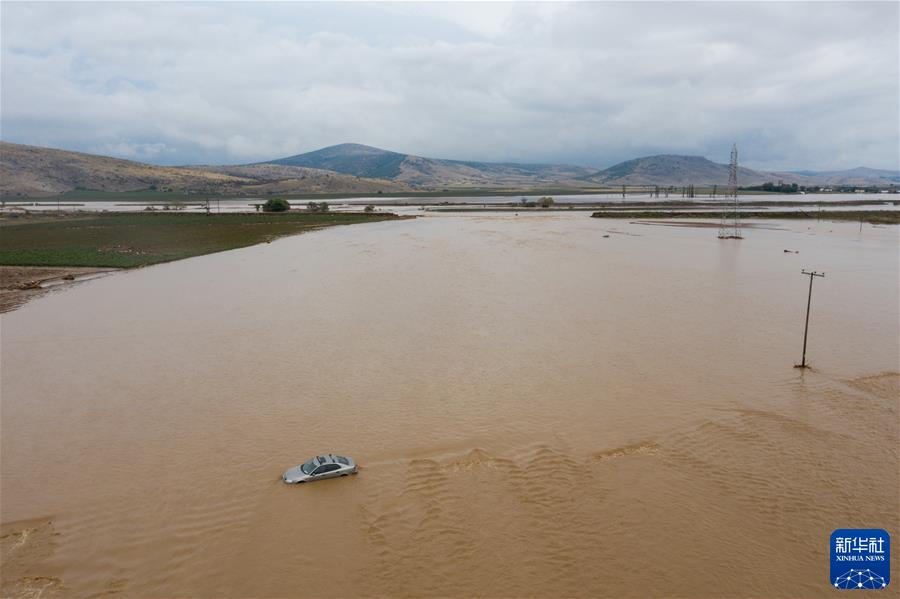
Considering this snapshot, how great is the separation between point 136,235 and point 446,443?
213ft

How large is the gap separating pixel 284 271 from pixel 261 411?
28.2m

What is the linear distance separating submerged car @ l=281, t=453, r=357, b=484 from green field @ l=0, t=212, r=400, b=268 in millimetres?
39476

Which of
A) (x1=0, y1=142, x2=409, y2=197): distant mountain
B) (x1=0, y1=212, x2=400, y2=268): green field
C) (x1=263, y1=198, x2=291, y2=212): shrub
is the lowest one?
(x1=0, y1=212, x2=400, y2=268): green field

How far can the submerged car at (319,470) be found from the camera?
14.1 meters

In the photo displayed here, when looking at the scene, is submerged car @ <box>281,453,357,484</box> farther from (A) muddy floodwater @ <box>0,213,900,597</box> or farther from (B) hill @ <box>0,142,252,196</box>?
(B) hill @ <box>0,142,252,196</box>

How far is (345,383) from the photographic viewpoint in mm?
20719

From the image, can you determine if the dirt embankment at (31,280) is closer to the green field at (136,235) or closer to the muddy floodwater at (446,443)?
the green field at (136,235)

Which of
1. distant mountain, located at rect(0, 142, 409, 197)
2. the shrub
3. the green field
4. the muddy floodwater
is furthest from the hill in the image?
the muddy floodwater

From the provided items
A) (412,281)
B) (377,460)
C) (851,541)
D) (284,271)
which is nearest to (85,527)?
(377,460)

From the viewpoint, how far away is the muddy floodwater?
1148 cm

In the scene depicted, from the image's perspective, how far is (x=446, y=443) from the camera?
16203 mm

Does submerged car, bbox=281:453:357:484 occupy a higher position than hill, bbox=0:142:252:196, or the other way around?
hill, bbox=0:142:252:196

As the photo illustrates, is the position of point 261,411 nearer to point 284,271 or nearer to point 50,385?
point 50,385

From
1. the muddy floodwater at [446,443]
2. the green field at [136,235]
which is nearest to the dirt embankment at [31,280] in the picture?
the green field at [136,235]
